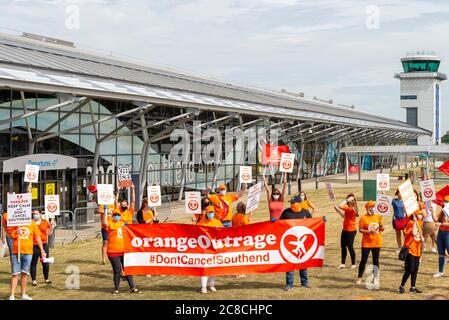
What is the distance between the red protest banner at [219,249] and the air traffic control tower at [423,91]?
486 feet

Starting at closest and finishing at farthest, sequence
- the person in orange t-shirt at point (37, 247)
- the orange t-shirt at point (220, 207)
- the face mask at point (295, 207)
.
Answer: the face mask at point (295, 207), the person in orange t-shirt at point (37, 247), the orange t-shirt at point (220, 207)

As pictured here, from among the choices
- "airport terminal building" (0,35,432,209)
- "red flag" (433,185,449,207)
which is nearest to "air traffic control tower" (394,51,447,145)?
"airport terminal building" (0,35,432,209)

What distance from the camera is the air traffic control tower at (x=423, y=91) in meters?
153

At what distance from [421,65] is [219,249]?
155278 mm

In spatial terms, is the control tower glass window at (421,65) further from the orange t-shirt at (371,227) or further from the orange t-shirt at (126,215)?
the orange t-shirt at (126,215)

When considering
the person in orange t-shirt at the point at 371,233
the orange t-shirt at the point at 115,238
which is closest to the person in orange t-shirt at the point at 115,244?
the orange t-shirt at the point at 115,238

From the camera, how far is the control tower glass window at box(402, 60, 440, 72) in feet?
510

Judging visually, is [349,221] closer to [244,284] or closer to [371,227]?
[371,227]

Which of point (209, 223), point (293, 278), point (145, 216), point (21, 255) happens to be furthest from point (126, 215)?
point (293, 278)

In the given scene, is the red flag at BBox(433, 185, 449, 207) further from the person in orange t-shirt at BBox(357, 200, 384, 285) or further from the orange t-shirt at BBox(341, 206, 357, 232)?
the person in orange t-shirt at BBox(357, 200, 384, 285)

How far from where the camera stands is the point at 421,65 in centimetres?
15588

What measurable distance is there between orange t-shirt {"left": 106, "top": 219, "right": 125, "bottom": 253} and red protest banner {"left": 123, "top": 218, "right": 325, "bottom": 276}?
14 cm
